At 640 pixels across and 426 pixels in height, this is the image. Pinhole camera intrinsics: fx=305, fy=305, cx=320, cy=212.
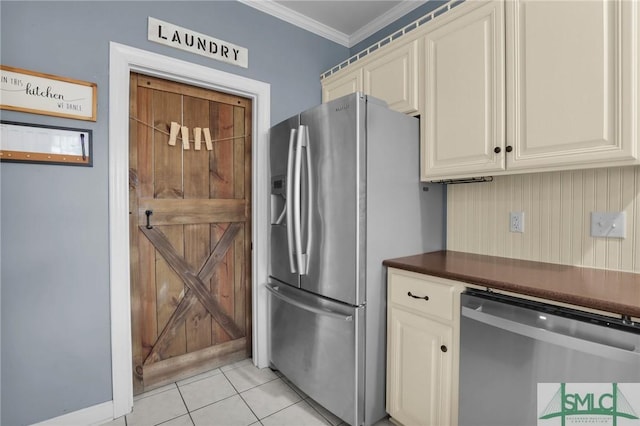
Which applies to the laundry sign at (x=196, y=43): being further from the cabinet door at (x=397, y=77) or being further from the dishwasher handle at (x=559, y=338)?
the dishwasher handle at (x=559, y=338)

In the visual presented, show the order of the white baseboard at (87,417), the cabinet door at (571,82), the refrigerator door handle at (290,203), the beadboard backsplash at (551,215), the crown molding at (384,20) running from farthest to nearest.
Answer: the crown molding at (384,20) < the refrigerator door handle at (290,203) < the white baseboard at (87,417) < the beadboard backsplash at (551,215) < the cabinet door at (571,82)

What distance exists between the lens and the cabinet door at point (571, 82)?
1144 mm

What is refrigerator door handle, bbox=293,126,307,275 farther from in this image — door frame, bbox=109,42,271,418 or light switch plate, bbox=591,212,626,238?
light switch plate, bbox=591,212,626,238

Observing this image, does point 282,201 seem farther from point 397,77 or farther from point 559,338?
point 559,338

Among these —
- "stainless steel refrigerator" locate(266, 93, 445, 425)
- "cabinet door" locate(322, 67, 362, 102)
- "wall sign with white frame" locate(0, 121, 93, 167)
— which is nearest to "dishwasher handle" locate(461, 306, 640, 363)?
"stainless steel refrigerator" locate(266, 93, 445, 425)

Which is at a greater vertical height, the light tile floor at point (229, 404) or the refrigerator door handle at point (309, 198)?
the refrigerator door handle at point (309, 198)

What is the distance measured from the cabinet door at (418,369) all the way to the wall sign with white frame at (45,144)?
1.88 meters

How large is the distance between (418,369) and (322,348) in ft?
1.73

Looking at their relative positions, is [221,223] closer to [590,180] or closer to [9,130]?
[9,130]

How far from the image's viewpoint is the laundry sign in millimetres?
1863

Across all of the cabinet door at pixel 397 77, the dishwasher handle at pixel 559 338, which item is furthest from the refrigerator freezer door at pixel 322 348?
the cabinet door at pixel 397 77

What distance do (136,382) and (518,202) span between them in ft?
8.44

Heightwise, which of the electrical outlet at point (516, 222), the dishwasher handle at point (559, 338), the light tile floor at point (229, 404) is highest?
the electrical outlet at point (516, 222)

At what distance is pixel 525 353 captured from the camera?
1117mm
